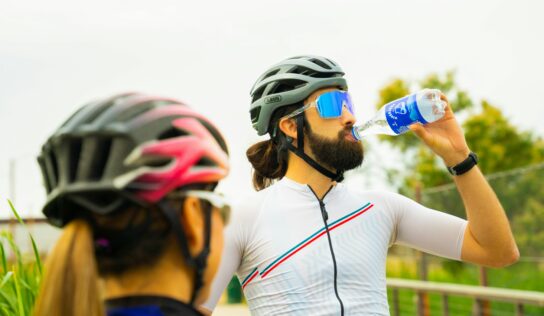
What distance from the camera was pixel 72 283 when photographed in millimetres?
1834

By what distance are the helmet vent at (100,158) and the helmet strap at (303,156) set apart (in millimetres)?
2182

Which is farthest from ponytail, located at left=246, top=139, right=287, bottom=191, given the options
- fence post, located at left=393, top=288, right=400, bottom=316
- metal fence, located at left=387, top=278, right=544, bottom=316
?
fence post, located at left=393, top=288, right=400, bottom=316

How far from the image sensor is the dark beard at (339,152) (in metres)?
3.93

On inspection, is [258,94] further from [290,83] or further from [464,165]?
[464,165]

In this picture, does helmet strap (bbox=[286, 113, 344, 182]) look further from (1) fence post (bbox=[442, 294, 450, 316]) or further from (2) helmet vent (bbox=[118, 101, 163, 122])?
(1) fence post (bbox=[442, 294, 450, 316])

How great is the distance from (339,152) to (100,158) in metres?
2.15

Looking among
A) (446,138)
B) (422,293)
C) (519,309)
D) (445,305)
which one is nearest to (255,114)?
(446,138)

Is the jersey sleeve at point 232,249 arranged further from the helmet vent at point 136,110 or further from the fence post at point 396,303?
the fence post at point 396,303

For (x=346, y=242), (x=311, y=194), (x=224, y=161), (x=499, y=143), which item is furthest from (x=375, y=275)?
(x=499, y=143)

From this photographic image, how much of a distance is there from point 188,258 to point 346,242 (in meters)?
1.80

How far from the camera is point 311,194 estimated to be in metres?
3.93

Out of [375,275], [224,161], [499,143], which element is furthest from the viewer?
[499,143]

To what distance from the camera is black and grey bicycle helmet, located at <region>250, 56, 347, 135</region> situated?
13.6 ft

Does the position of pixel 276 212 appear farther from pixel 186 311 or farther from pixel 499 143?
pixel 499 143
